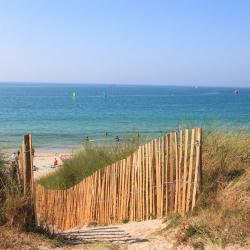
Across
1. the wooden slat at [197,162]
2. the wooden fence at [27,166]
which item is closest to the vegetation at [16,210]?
the wooden fence at [27,166]

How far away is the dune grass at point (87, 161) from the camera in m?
11.2

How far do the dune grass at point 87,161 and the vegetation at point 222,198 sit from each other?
2235 mm

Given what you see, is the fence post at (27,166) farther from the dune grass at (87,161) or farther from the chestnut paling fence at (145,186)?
the dune grass at (87,161)

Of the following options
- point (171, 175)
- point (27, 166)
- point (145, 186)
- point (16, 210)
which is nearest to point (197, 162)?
point (171, 175)

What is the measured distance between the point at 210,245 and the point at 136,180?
302 cm

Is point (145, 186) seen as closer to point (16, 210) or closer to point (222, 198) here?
point (222, 198)

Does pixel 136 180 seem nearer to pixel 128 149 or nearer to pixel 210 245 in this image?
pixel 128 149

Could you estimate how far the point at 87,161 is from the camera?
1252 centimetres

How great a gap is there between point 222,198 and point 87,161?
5.87 meters

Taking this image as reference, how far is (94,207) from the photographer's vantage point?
1019cm

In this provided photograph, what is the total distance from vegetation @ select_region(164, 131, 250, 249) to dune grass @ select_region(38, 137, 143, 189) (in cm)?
224

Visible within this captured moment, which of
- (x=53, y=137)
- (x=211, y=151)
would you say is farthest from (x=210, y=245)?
(x=53, y=137)

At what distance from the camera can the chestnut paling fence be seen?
24.8ft

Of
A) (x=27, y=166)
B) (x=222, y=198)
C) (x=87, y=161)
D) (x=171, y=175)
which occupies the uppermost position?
(x=27, y=166)
